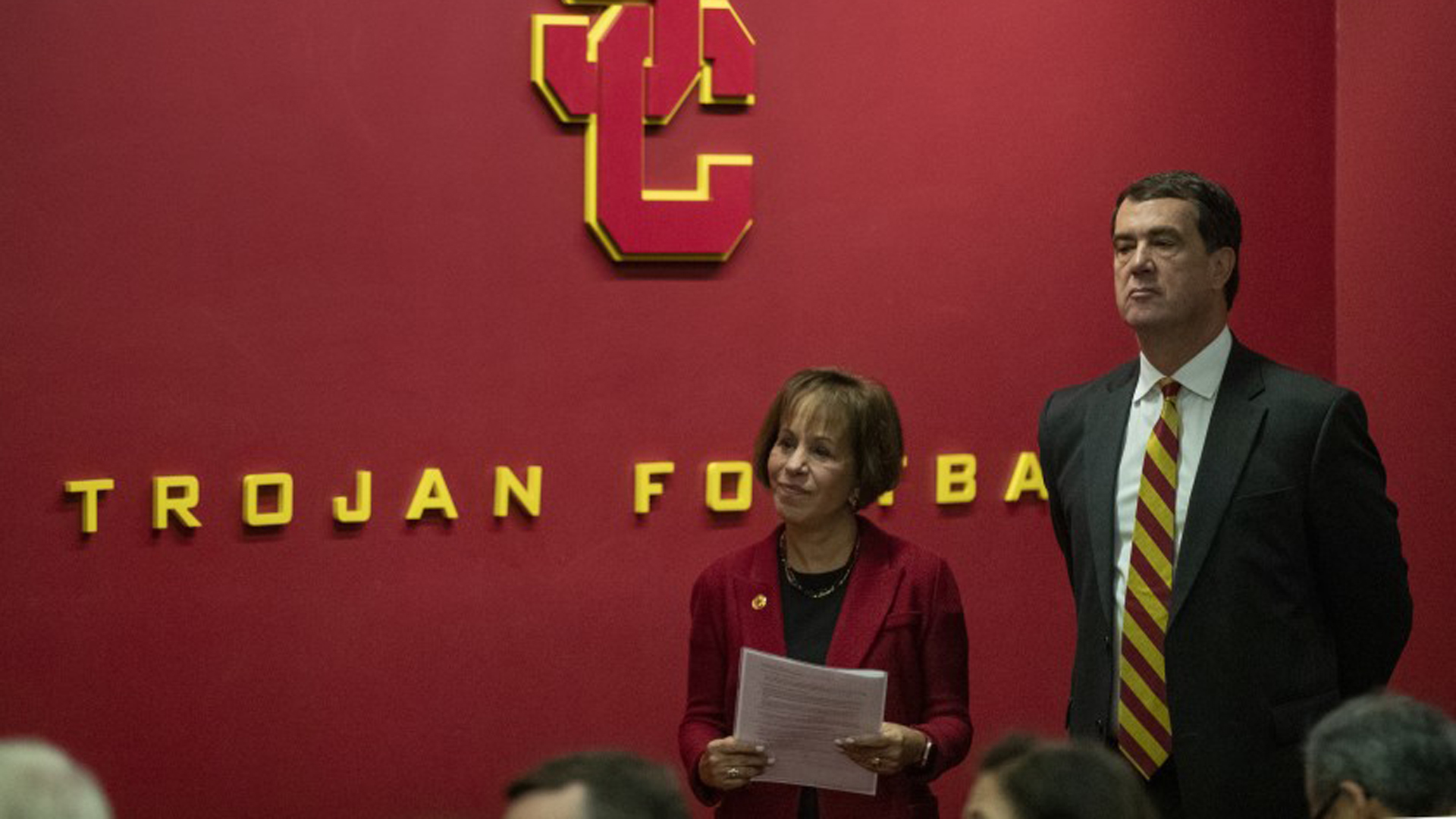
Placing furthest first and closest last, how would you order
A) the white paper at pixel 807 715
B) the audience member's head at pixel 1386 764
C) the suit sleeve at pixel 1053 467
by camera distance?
1. the suit sleeve at pixel 1053 467
2. the white paper at pixel 807 715
3. the audience member's head at pixel 1386 764

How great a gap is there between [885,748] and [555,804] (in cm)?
139

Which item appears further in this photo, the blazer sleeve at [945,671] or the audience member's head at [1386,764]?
the blazer sleeve at [945,671]

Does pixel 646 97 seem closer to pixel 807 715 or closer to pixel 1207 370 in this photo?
pixel 1207 370

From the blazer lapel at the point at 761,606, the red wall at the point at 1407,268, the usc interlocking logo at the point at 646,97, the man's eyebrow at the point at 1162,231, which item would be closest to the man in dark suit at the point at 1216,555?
the man's eyebrow at the point at 1162,231

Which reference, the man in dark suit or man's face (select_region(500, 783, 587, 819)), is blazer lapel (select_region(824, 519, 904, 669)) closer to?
the man in dark suit

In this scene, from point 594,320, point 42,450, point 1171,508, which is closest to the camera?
point 1171,508

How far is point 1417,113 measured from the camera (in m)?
4.77

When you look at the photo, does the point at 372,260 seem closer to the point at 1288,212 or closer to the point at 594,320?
the point at 594,320

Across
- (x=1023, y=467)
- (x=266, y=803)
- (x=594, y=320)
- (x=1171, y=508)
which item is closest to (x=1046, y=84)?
(x=1023, y=467)

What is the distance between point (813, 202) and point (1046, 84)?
65cm

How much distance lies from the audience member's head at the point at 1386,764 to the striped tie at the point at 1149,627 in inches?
33.1

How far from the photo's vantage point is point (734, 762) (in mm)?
3230

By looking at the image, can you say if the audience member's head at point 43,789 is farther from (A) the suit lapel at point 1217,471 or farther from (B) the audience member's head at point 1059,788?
(A) the suit lapel at point 1217,471

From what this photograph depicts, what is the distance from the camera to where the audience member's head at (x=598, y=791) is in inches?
74.5
